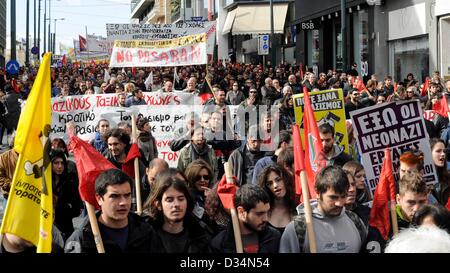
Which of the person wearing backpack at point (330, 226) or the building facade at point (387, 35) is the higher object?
the building facade at point (387, 35)

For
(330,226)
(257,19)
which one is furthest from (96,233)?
(257,19)

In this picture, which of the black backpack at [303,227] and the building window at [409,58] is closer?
the black backpack at [303,227]

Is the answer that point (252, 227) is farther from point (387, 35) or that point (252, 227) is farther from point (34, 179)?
point (387, 35)

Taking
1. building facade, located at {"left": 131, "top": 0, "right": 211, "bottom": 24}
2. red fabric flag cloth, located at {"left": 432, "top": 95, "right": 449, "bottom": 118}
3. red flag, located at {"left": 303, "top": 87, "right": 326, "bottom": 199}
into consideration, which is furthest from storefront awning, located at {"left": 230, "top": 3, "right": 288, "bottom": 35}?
red flag, located at {"left": 303, "top": 87, "right": 326, "bottom": 199}

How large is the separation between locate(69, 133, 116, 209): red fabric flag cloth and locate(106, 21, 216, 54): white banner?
14676 millimetres

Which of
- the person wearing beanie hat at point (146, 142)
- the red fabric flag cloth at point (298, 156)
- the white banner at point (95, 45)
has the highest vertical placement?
the white banner at point (95, 45)

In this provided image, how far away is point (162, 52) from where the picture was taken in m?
20.5

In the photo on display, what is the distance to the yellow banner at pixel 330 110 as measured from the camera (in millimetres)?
10188

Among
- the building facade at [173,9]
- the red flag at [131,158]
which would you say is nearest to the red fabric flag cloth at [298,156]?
the red flag at [131,158]

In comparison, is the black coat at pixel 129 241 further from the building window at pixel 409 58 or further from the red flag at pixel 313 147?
the building window at pixel 409 58

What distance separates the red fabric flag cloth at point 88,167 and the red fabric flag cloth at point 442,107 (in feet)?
24.1

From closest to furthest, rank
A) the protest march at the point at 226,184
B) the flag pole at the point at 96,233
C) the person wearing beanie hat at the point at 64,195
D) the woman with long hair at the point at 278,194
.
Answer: the flag pole at the point at 96,233 → the protest march at the point at 226,184 → the woman with long hair at the point at 278,194 → the person wearing beanie hat at the point at 64,195

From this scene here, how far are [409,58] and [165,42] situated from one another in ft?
36.6
